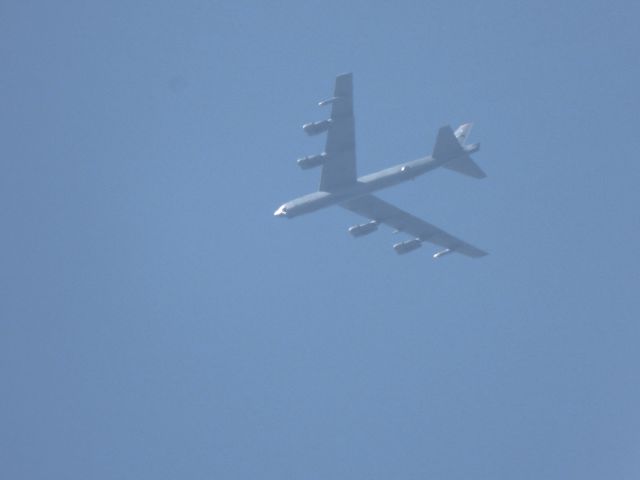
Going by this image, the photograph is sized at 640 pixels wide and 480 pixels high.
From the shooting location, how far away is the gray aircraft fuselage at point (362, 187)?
6506 centimetres

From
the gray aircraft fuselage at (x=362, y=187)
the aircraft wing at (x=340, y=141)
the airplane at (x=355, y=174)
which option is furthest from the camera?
the gray aircraft fuselage at (x=362, y=187)

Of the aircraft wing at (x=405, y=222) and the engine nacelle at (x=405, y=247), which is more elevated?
the aircraft wing at (x=405, y=222)

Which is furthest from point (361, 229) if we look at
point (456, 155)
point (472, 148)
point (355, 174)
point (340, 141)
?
point (472, 148)

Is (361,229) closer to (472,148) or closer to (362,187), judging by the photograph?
(362,187)

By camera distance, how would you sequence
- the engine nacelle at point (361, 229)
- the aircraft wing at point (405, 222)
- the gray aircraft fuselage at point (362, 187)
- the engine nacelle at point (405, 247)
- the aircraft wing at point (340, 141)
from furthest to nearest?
1. the engine nacelle at point (405, 247)
2. the engine nacelle at point (361, 229)
3. the aircraft wing at point (405, 222)
4. the gray aircraft fuselage at point (362, 187)
5. the aircraft wing at point (340, 141)

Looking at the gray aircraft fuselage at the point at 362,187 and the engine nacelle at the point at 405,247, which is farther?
the engine nacelle at the point at 405,247

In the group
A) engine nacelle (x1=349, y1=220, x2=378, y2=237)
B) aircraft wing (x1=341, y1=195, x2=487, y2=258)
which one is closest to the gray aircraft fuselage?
aircraft wing (x1=341, y1=195, x2=487, y2=258)

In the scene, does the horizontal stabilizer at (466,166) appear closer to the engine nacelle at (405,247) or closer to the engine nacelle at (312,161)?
the engine nacelle at (405,247)

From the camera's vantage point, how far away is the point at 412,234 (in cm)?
7188

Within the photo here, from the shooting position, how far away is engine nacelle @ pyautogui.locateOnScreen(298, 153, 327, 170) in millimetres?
63750

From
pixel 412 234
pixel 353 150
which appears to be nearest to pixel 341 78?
pixel 353 150

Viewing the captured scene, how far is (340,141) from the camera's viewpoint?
63219 mm

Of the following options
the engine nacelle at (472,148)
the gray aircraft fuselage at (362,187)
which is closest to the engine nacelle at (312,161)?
the gray aircraft fuselage at (362,187)

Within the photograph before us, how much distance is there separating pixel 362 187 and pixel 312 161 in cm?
414
